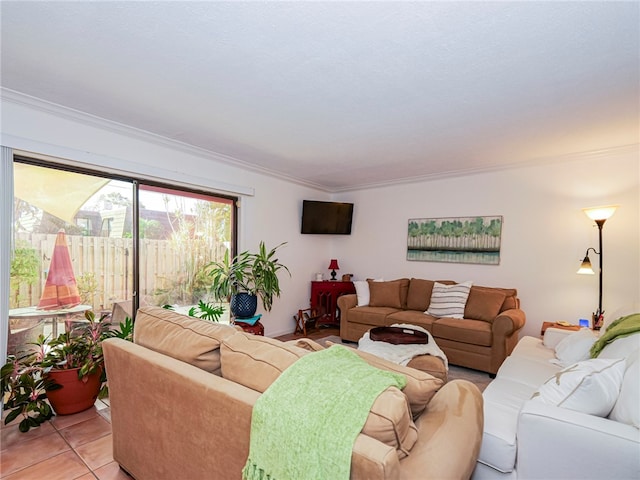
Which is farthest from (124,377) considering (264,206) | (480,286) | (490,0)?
(480,286)

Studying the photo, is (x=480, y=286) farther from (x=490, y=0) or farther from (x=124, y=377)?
(x=124, y=377)

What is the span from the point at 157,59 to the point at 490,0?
1.79m

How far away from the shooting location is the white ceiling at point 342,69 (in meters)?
1.48

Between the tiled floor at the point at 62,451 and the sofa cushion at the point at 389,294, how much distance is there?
10.7 ft

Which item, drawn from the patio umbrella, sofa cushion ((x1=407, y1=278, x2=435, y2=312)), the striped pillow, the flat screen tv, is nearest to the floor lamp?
the striped pillow

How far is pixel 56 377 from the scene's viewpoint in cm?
232

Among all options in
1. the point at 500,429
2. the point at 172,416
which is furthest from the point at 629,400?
the point at 172,416

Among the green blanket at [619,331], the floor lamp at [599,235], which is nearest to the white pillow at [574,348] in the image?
the green blanket at [619,331]

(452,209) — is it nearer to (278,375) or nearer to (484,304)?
(484,304)

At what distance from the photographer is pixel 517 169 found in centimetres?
396

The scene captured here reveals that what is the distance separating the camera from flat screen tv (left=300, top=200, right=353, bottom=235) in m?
5.01

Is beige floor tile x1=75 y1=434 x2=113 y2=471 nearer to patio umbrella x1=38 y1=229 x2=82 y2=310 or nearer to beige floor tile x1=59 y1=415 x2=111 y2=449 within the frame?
beige floor tile x1=59 y1=415 x2=111 y2=449

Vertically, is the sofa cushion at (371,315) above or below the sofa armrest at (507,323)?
below

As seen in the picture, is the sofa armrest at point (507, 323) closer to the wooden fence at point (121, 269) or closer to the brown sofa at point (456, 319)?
the brown sofa at point (456, 319)
